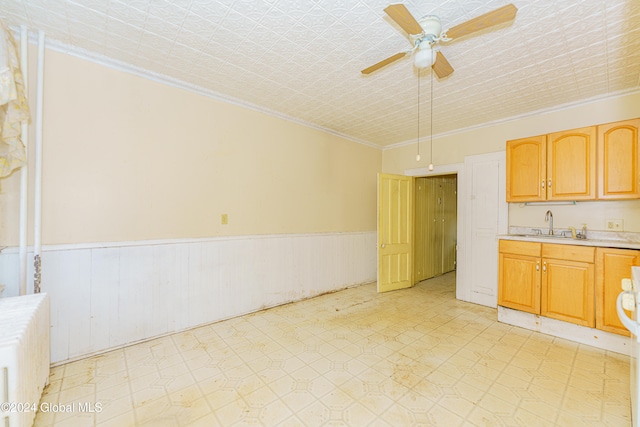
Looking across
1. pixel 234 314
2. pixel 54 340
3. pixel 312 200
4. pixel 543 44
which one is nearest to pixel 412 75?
pixel 543 44

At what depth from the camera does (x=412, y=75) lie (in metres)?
2.68

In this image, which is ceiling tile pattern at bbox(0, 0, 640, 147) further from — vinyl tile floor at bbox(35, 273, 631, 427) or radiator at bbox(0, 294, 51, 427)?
vinyl tile floor at bbox(35, 273, 631, 427)

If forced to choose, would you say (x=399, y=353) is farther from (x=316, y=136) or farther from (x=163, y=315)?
(x=316, y=136)

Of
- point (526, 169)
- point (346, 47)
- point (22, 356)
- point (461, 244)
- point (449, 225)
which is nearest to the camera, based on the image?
point (22, 356)

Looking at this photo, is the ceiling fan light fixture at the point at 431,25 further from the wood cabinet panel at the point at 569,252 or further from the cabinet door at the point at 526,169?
the wood cabinet panel at the point at 569,252

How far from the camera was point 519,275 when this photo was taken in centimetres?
309

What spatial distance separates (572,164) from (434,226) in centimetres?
292

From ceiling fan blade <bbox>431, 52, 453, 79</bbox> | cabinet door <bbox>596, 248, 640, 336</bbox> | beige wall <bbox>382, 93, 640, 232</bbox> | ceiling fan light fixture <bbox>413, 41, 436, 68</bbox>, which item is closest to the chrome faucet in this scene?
beige wall <bbox>382, 93, 640, 232</bbox>

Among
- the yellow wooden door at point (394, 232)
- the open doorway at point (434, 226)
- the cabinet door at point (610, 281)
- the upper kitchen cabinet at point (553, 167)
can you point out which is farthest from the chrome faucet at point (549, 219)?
the open doorway at point (434, 226)

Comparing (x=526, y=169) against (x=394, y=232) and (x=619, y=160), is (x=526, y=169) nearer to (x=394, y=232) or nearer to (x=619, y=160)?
(x=619, y=160)

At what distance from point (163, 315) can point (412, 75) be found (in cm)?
355

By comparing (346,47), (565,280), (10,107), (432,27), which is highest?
(346,47)

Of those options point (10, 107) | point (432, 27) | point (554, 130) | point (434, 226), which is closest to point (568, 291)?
point (554, 130)

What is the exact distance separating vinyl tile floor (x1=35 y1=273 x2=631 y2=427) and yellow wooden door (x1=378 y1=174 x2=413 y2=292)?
136cm
